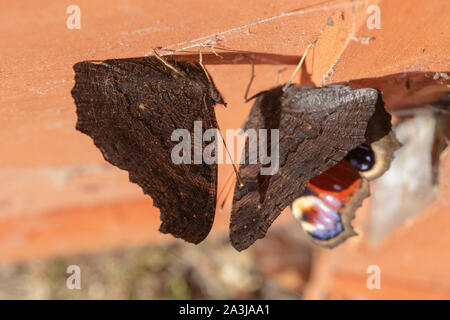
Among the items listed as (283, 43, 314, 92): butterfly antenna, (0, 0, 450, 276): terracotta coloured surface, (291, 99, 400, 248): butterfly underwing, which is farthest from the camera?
(291, 99, 400, 248): butterfly underwing

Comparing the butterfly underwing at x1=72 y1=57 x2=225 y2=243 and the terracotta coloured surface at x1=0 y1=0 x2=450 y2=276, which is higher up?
the terracotta coloured surface at x1=0 y1=0 x2=450 y2=276

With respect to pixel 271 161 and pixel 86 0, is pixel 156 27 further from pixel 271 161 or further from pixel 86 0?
pixel 271 161

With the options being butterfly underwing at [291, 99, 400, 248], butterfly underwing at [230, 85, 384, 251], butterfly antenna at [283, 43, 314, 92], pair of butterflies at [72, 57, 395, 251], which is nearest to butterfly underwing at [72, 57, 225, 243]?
pair of butterflies at [72, 57, 395, 251]

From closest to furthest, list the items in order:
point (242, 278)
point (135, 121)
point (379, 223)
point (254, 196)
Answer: point (135, 121) < point (254, 196) < point (379, 223) < point (242, 278)

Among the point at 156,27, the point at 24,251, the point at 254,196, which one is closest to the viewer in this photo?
the point at 156,27

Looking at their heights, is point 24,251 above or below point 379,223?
below

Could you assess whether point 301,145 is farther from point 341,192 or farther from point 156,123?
point 156,123

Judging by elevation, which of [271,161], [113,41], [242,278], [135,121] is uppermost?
[113,41]

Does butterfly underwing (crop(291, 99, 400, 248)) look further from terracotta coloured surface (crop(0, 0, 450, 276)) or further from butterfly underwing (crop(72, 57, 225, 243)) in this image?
butterfly underwing (crop(72, 57, 225, 243))
